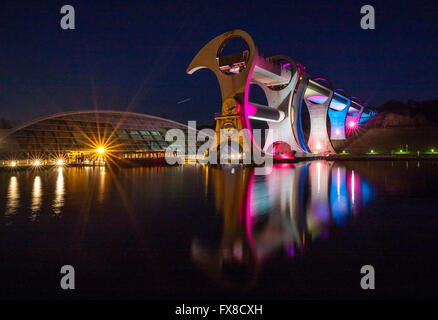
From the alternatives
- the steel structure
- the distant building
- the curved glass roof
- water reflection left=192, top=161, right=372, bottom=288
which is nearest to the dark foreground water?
water reflection left=192, top=161, right=372, bottom=288

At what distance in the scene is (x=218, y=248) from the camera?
4785 mm

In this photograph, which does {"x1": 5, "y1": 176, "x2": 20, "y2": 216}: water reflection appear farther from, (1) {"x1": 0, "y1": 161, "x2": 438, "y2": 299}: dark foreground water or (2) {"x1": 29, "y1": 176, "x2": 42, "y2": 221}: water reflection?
(2) {"x1": 29, "y1": 176, "x2": 42, "y2": 221}: water reflection

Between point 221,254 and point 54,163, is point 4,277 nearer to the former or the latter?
point 221,254

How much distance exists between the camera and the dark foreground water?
351 cm

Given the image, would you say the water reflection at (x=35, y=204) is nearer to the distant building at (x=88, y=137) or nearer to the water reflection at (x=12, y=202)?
the water reflection at (x=12, y=202)

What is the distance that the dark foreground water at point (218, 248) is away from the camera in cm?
351

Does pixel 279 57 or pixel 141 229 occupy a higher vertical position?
pixel 279 57

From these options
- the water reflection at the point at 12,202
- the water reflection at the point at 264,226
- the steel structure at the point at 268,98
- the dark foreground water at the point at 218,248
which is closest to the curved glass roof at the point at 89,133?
the steel structure at the point at 268,98

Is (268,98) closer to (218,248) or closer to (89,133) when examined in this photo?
(89,133)

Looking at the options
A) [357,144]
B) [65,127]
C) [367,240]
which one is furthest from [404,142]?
[367,240]

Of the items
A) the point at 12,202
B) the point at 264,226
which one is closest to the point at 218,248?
the point at 264,226

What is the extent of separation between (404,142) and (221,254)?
216ft

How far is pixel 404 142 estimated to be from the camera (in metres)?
60.6

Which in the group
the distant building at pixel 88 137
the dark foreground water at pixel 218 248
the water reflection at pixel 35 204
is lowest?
the dark foreground water at pixel 218 248
